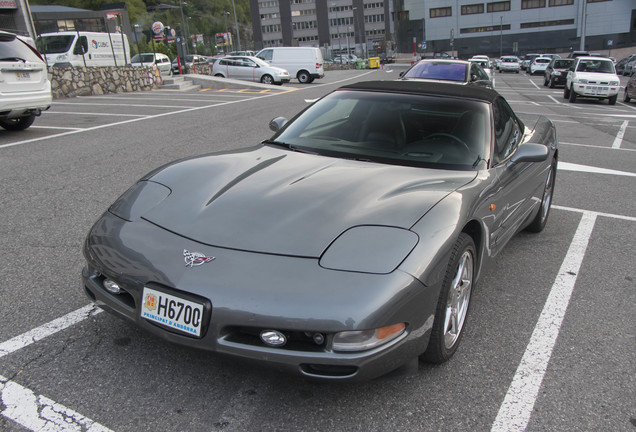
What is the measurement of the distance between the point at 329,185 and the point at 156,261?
1.02 m

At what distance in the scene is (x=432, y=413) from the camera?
2389 millimetres

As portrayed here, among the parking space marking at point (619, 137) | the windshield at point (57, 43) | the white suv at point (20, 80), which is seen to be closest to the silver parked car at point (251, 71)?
the windshield at point (57, 43)

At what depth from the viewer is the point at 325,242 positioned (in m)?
2.46

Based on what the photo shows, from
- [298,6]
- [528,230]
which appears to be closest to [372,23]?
[298,6]

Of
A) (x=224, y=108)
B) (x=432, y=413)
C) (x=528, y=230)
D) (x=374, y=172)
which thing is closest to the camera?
(x=432, y=413)

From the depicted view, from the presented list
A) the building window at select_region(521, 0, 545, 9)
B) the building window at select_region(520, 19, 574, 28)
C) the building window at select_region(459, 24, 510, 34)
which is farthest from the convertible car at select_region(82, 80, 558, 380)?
the building window at select_region(521, 0, 545, 9)

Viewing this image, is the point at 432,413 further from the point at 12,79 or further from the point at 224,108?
the point at 224,108

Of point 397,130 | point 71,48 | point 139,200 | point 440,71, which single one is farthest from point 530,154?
point 71,48

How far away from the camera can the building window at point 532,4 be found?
86.8 meters

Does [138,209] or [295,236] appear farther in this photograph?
[138,209]

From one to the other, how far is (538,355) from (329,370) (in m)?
1.34

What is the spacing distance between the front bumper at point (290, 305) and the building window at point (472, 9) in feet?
320

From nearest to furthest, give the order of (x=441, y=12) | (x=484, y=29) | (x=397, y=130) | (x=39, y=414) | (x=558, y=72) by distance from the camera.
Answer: (x=39, y=414), (x=397, y=130), (x=558, y=72), (x=484, y=29), (x=441, y=12)

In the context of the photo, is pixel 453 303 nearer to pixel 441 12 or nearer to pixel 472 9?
pixel 472 9
